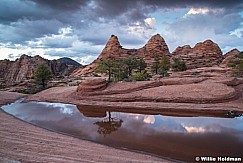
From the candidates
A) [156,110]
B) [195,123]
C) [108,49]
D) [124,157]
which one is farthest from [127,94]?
[108,49]

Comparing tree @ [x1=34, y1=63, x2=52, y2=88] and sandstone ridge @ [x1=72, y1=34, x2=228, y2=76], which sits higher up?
sandstone ridge @ [x1=72, y1=34, x2=228, y2=76]

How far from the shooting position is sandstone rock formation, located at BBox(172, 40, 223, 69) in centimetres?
7681

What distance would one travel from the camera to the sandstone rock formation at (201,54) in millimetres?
76812

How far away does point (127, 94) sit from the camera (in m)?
24.7

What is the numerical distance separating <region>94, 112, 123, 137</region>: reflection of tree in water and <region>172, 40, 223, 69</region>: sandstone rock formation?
60477mm

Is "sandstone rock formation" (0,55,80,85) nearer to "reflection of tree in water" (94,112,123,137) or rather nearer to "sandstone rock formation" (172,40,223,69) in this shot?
"sandstone rock formation" (172,40,223,69)

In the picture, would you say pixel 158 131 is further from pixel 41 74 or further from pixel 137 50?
pixel 137 50

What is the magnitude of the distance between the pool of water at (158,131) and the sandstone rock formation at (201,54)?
59.9m

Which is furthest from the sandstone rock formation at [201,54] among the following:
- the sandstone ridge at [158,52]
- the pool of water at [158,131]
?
the pool of water at [158,131]

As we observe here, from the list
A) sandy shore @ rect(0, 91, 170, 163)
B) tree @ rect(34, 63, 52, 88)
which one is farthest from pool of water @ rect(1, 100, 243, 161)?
tree @ rect(34, 63, 52, 88)

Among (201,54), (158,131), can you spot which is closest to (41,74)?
(158,131)

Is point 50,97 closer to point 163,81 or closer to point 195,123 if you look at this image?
point 163,81

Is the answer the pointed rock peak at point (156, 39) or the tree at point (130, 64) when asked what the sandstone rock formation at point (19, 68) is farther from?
the pointed rock peak at point (156, 39)

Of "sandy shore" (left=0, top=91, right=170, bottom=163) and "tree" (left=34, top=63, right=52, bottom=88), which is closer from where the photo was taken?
"sandy shore" (left=0, top=91, right=170, bottom=163)
